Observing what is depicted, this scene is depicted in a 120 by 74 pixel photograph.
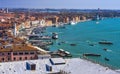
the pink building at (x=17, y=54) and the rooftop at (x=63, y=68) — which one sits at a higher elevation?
the rooftop at (x=63, y=68)

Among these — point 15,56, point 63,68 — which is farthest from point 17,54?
point 63,68

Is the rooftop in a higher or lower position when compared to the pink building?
higher

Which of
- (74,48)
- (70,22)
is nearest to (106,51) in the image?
(74,48)

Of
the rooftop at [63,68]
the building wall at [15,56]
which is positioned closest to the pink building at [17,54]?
the building wall at [15,56]

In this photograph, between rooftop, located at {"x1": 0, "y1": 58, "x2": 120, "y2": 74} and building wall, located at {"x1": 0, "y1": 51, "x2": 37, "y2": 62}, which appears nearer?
rooftop, located at {"x1": 0, "y1": 58, "x2": 120, "y2": 74}

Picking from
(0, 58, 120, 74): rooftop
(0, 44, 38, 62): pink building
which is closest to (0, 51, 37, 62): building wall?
(0, 44, 38, 62): pink building

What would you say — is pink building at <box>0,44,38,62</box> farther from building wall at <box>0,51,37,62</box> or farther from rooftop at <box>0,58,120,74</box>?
rooftop at <box>0,58,120,74</box>

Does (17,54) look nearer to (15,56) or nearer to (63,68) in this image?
(15,56)

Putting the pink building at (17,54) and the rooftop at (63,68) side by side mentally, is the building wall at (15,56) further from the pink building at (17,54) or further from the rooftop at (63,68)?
the rooftop at (63,68)

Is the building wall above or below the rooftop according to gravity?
below

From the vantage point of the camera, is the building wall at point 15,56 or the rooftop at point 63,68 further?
the building wall at point 15,56

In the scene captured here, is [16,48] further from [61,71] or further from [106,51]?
[106,51]
